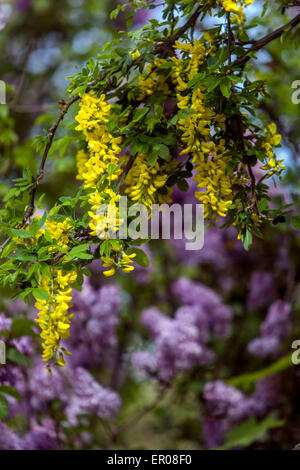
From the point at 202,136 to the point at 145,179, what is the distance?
0.09 meters

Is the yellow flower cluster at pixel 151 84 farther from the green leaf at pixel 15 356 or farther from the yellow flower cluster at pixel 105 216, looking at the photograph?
the green leaf at pixel 15 356

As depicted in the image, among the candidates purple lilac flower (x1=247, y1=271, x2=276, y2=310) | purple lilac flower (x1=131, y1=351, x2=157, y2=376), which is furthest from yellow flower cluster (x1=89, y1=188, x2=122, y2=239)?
Result: purple lilac flower (x1=247, y1=271, x2=276, y2=310)

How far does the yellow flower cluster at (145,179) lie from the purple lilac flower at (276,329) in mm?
711

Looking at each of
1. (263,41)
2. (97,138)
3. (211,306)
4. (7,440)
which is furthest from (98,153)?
(211,306)

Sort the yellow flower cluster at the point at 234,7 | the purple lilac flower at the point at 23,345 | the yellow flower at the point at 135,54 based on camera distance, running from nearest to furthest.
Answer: the yellow flower cluster at the point at 234,7
the yellow flower at the point at 135,54
the purple lilac flower at the point at 23,345

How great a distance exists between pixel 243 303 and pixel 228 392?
40cm

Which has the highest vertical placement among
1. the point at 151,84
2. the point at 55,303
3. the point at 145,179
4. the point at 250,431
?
the point at 151,84

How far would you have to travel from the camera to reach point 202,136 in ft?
1.82

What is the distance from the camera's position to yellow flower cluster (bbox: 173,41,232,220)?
0.54m

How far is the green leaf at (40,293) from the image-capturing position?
492 mm

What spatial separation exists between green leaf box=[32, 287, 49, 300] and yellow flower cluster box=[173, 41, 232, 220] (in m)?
0.21

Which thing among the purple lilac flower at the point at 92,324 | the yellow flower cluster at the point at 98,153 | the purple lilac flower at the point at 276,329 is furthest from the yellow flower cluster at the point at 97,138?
the purple lilac flower at the point at 276,329

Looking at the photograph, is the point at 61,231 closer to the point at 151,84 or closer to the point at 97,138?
the point at 97,138
